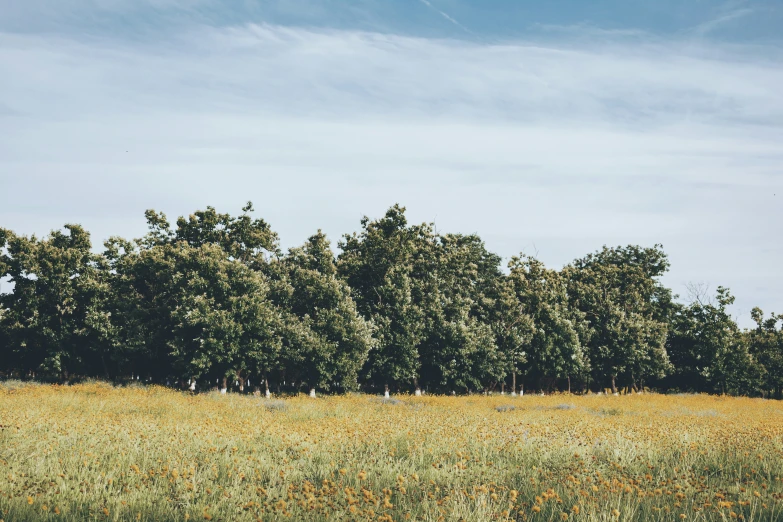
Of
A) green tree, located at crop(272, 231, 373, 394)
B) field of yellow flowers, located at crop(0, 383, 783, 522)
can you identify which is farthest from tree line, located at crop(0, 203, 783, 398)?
field of yellow flowers, located at crop(0, 383, 783, 522)

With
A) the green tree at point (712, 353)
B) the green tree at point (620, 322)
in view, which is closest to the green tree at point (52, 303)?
the green tree at point (620, 322)

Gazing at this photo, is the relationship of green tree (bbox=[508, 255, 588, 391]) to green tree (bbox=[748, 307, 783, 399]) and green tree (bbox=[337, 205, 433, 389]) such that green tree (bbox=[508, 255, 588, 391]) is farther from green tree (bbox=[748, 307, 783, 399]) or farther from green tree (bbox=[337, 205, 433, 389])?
green tree (bbox=[748, 307, 783, 399])

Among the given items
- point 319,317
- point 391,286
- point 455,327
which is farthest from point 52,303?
point 455,327

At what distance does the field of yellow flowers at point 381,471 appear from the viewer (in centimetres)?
674

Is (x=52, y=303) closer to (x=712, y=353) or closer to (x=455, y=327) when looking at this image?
(x=455, y=327)

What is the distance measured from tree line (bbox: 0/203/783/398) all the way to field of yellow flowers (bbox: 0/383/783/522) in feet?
67.0

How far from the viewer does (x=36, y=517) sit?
638 centimetres

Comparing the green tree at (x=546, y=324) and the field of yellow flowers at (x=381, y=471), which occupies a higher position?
the green tree at (x=546, y=324)

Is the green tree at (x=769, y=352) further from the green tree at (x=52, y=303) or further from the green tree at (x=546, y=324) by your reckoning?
the green tree at (x=52, y=303)

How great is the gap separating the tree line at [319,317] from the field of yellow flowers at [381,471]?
20.4 m

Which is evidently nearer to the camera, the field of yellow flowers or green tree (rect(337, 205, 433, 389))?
the field of yellow flowers

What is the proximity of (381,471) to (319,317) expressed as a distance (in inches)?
1116

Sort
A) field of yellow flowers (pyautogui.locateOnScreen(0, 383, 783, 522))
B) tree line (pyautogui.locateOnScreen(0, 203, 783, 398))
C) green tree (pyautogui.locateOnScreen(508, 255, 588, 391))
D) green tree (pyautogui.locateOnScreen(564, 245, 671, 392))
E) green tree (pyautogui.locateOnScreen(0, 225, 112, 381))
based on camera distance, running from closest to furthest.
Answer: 1. field of yellow flowers (pyautogui.locateOnScreen(0, 383, 783, 522))
2. tree line (pyautogui.locateOnScreen(0, 203, 783, 398))
3. green tree (pyautogui.locateOnScreen(0, 225, 112, 381))
4. green tree (pyautogui.locateOnScreen(508, 255, 588, 391))
5. green tree (pyautogui.locateOnScreen(564, 245, 671, 392))

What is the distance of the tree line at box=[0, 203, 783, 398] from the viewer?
1400 inches
